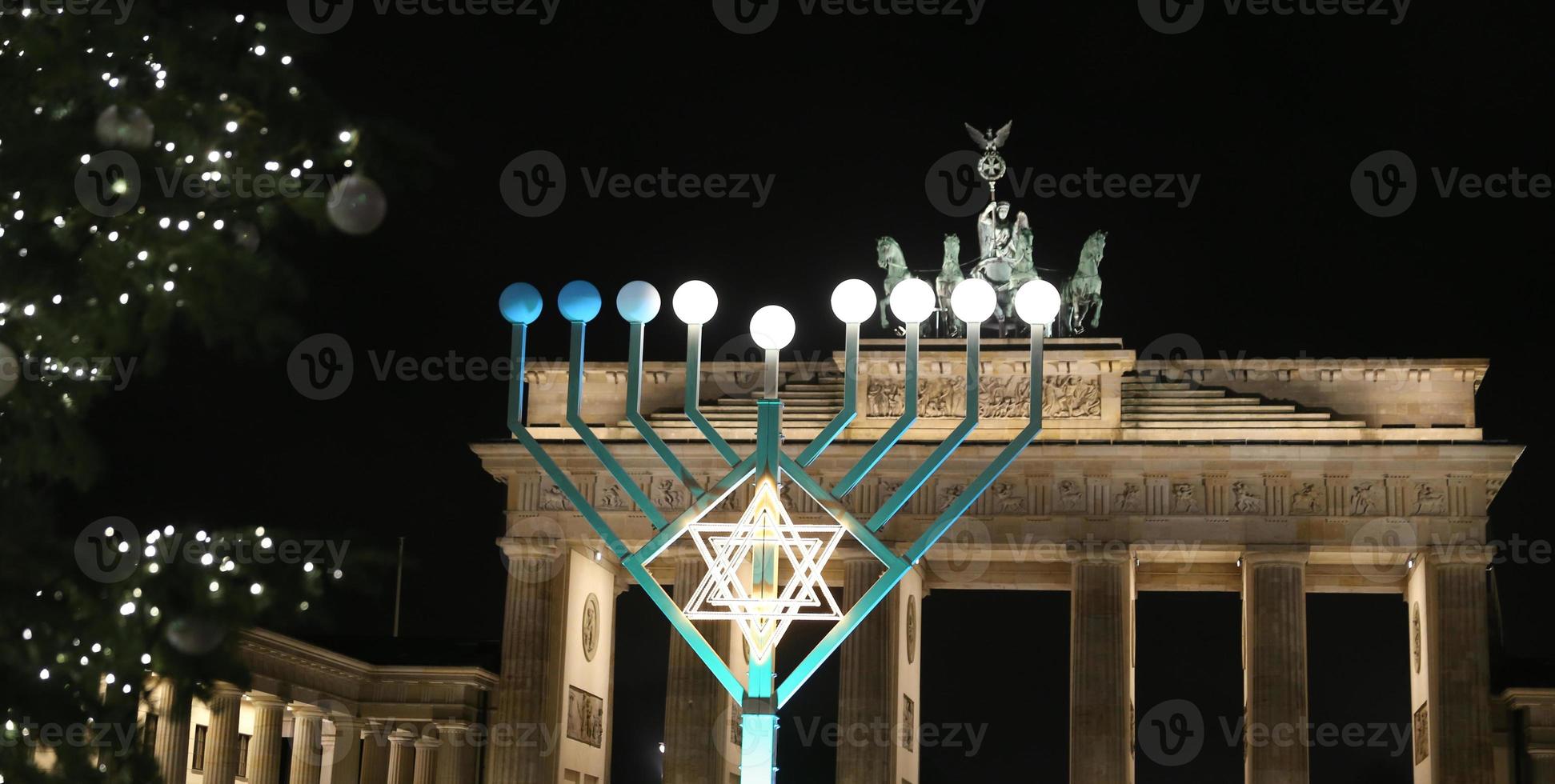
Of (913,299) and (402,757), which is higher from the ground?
(913,299)

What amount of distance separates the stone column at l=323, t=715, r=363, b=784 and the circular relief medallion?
450cm

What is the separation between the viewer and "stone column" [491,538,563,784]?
3722cm

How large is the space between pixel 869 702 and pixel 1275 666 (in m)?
7.20

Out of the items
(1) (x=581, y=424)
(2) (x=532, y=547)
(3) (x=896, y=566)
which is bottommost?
(3) (x=896, y=566)

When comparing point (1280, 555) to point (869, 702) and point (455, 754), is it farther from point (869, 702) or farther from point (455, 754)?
point (455, 754)

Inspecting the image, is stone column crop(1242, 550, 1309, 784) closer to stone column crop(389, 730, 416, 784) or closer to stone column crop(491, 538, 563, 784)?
stone column crop(491, 538, 563, 784)

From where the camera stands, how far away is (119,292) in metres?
7.91

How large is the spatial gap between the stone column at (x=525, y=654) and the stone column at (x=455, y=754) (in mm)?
1352

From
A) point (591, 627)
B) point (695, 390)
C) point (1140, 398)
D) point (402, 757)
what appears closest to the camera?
point (695, 390)

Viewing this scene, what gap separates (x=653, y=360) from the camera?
1539 inches

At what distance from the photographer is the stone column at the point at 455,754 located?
3862cm

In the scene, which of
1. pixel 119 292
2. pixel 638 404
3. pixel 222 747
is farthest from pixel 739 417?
pixel 119 292

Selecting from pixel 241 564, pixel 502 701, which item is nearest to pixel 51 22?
pixel 241 564

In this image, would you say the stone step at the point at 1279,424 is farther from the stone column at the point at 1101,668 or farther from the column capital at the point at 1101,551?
the stone column at the point at 1101,668
